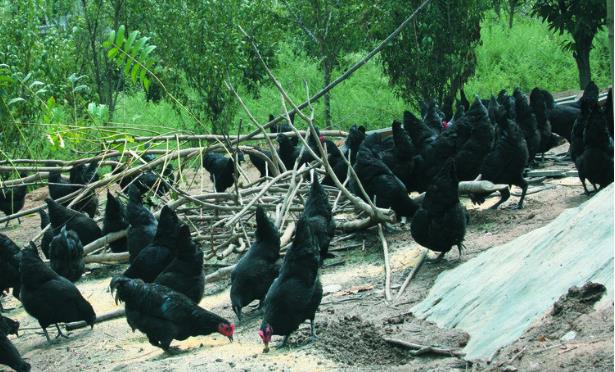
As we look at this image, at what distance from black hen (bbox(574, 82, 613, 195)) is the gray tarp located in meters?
3.08

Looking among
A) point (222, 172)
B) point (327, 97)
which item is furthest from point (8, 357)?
point (327, 97)

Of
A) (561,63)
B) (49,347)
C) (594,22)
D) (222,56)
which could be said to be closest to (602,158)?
(49,347)

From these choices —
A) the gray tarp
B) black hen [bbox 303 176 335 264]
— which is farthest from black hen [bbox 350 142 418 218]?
the gray tarp

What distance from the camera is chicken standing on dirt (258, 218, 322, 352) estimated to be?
26.1 feet

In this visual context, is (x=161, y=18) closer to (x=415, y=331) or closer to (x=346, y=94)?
(x=346, y=94)

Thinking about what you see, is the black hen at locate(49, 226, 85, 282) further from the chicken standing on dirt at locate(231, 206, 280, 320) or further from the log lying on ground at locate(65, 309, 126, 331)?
the chicken standing on dirt at locate(231, 206, 280, 320)

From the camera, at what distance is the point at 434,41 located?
2000cm

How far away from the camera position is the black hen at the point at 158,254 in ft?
33.0

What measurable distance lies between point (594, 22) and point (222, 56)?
8737mm

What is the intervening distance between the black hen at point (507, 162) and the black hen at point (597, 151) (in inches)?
30.6

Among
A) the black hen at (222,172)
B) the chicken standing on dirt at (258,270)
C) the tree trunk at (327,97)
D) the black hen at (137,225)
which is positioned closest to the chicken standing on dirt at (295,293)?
the chicken standing on dirt at (258,270)

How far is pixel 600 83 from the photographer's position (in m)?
26.2

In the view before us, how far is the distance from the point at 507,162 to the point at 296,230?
4238 millimetres

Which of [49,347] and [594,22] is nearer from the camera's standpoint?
[49,347]
